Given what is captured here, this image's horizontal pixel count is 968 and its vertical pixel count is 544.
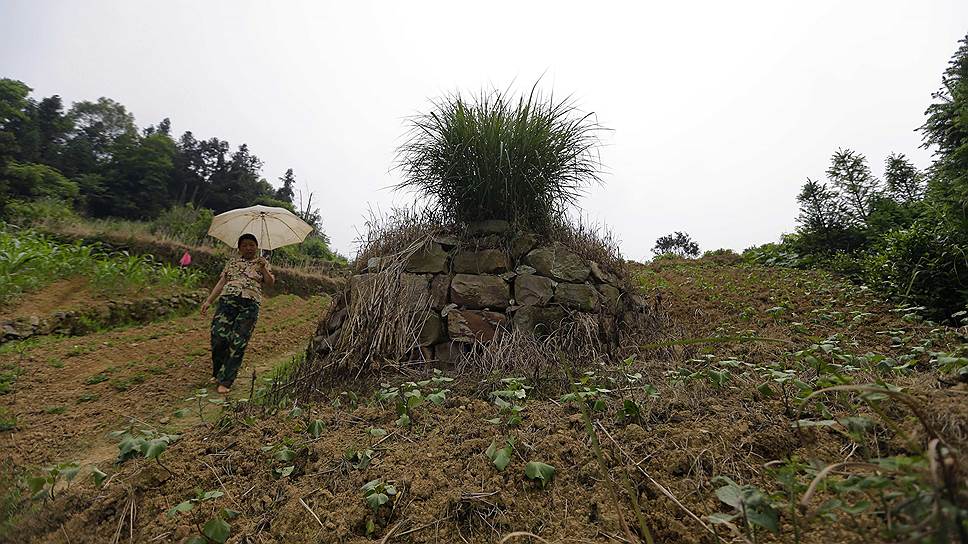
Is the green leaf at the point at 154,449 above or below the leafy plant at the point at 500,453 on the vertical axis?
below

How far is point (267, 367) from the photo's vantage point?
15.4ft

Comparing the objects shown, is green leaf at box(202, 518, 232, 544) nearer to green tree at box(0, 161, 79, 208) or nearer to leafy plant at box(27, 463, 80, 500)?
leafy plant at box(27, 463, 80, 500)

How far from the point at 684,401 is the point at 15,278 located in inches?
341

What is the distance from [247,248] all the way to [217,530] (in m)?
3.59

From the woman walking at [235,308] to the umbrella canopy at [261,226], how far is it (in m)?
0.49

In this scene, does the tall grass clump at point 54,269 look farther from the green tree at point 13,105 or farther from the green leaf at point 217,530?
the green tree at point 13,105

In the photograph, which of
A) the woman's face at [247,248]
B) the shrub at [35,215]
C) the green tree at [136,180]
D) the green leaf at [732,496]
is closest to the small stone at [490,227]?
the woman's face at [247,248]

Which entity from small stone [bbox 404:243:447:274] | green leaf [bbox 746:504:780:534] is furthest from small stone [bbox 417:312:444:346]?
green leaf [bbox 746:504:780:534]

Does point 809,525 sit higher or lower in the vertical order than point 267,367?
higher

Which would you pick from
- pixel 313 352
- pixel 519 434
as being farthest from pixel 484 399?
pixel 313 352

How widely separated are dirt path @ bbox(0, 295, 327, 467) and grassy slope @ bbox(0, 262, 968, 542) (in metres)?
0.10

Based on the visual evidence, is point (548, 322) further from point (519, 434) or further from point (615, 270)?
point (519, 434)

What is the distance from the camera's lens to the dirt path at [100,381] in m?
2.40

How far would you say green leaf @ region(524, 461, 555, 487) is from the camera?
1.30 metres
